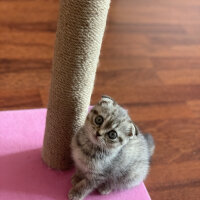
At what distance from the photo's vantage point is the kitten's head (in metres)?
1.00

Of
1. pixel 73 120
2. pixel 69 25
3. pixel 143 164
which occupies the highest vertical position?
pixel 69 25

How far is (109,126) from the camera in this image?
1000 mm

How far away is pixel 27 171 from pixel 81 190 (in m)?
0.22

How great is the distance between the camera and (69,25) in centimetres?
96

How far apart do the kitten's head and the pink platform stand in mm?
272

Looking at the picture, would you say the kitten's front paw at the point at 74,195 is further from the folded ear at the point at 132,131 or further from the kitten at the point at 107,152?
the folded ear at the point at 132,131

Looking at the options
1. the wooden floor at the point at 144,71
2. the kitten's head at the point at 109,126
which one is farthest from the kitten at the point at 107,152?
the wooden floor at the point at 144,71

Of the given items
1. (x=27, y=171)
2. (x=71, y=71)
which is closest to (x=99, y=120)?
(x=71, y=71)

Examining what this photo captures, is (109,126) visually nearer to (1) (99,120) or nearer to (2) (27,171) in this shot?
(1) (99,120)

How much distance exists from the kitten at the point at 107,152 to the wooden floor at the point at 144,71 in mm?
218

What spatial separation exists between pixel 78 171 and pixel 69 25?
50cm

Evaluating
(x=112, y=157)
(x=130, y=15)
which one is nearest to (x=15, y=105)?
(x=112, y=157)

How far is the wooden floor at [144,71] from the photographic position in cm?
146

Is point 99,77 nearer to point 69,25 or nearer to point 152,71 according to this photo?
point 152,71
